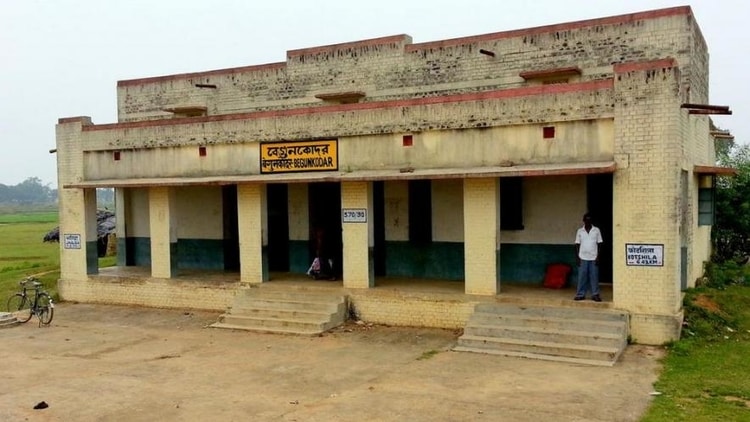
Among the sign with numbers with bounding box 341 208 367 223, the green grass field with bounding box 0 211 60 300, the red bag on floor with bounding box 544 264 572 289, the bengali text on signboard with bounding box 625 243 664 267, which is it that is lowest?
the green grass field with bounding box 0 211 60 300

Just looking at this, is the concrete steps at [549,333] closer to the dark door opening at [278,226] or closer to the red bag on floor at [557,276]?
the red bag on floor at [557,276]

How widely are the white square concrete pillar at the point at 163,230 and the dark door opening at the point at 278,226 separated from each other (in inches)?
97.4

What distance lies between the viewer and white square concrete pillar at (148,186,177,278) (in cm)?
1558

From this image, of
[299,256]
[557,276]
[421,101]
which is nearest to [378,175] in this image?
[421,101]

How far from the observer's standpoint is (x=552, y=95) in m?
11.6

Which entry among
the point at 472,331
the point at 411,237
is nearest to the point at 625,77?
the point at 472,331

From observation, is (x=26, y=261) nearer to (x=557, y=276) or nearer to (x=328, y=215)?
(x=328, y=215)

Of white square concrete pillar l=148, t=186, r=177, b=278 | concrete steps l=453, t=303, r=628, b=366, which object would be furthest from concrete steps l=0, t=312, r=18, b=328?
concrete steps l=453, t=303, r=628, b=366

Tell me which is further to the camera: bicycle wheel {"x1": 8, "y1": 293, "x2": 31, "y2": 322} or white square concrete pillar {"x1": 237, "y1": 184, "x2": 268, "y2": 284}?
bicycle wheel {"x1": 8, "y1": 293, "x2": 31, "y2": 322}

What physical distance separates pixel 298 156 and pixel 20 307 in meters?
7.83

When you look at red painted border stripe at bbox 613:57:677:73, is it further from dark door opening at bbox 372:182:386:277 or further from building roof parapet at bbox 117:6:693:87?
dark door opening at bbox 372:182:386:277

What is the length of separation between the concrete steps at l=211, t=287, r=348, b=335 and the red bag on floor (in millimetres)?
4140

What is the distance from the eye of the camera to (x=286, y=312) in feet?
43.6

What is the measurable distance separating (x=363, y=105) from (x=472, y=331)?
5.06 meters
